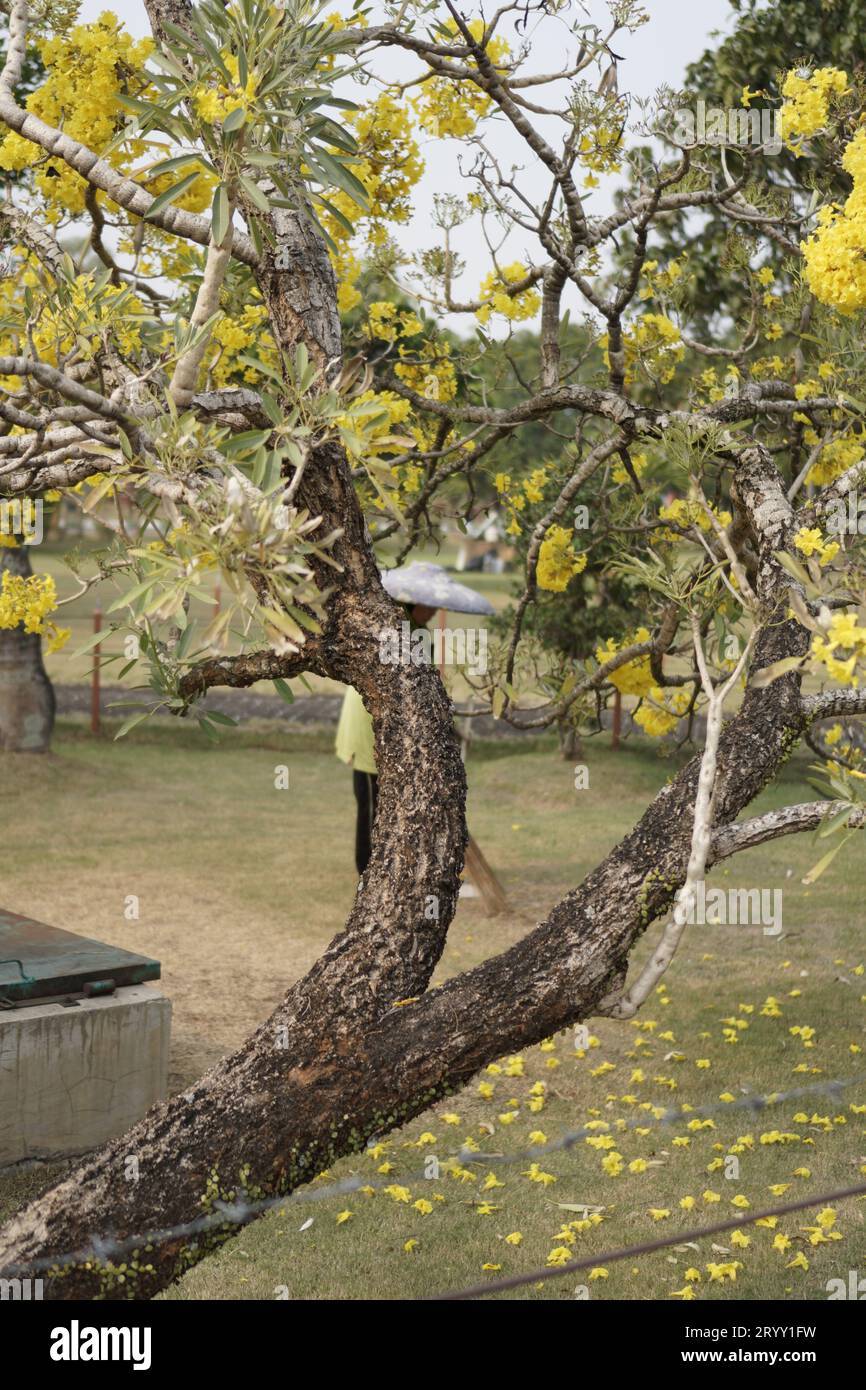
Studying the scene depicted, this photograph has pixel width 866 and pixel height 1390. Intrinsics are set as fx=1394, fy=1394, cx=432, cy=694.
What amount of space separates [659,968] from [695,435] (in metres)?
1.38

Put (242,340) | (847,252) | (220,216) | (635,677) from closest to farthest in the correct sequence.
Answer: (220,216)
(847,252)
(242,340)
(635,677)

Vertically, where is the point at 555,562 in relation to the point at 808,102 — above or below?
below

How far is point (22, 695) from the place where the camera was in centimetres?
1073

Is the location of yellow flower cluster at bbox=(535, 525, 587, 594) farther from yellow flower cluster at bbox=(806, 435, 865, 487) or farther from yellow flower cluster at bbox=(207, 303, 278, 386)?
yellow flower cluster at bbox=(207, 303, 278, 386)

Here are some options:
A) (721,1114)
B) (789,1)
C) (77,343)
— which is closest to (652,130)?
(77,343)

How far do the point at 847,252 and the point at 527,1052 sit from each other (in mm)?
3436

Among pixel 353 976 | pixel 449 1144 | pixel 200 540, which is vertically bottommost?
pixel 449 1144

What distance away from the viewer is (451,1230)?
375cm

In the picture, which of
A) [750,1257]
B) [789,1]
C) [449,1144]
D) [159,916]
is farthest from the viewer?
[789,1]

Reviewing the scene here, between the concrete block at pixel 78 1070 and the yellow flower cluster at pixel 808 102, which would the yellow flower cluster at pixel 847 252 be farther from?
the concrete block at pixel 78 1070

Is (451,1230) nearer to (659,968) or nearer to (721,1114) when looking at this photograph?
(721,1114)

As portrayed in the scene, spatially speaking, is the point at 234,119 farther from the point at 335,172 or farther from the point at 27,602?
the point at 27,602

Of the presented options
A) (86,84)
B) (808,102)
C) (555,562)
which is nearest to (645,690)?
(555,562)

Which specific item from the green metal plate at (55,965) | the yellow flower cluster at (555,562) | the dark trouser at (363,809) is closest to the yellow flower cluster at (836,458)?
the yellow flower cluster at (555,562)
